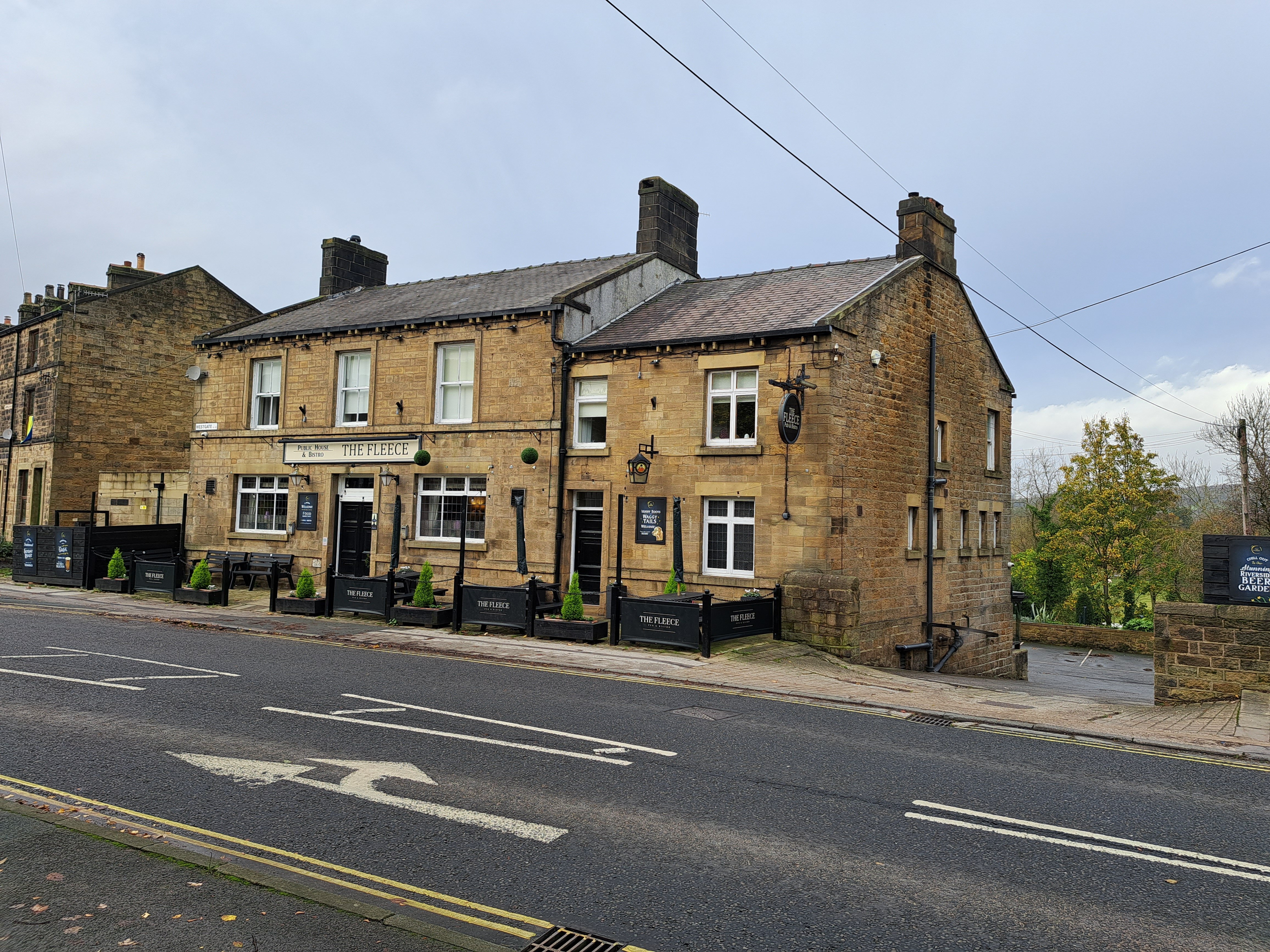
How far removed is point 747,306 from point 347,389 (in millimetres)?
11415

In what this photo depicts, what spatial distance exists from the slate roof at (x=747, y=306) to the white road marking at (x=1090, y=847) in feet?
40.4

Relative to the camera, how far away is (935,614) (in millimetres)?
21000

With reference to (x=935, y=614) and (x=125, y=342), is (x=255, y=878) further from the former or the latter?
(x=125, y=342)

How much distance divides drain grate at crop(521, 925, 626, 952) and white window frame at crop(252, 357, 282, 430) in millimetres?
23263

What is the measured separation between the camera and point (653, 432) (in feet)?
Answer: 63.9

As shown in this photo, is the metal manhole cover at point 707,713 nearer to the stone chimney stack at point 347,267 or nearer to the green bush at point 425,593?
the green bush at point 425,593

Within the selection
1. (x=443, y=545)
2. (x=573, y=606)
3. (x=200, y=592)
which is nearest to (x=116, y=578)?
(x=200, y=592)

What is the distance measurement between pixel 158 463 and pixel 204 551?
34.0 ft

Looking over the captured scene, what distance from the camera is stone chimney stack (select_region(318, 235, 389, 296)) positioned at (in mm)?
29625

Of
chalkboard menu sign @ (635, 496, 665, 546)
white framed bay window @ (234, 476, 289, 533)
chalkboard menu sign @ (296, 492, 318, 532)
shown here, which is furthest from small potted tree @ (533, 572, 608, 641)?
white framed bay window @ (234, 476, 289, 533)

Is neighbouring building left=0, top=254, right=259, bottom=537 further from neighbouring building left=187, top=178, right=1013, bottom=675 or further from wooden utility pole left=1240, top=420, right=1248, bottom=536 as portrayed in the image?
wooden utility pole left=1240, top=420, right=1248, bottom=536

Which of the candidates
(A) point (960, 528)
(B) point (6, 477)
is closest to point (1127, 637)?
(A) point (960, 528)

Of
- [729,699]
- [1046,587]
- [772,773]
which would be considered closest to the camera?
[772,773]

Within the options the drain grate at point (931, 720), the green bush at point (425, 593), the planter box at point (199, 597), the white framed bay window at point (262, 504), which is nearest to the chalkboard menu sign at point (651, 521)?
the green bush at point (425, 593)
